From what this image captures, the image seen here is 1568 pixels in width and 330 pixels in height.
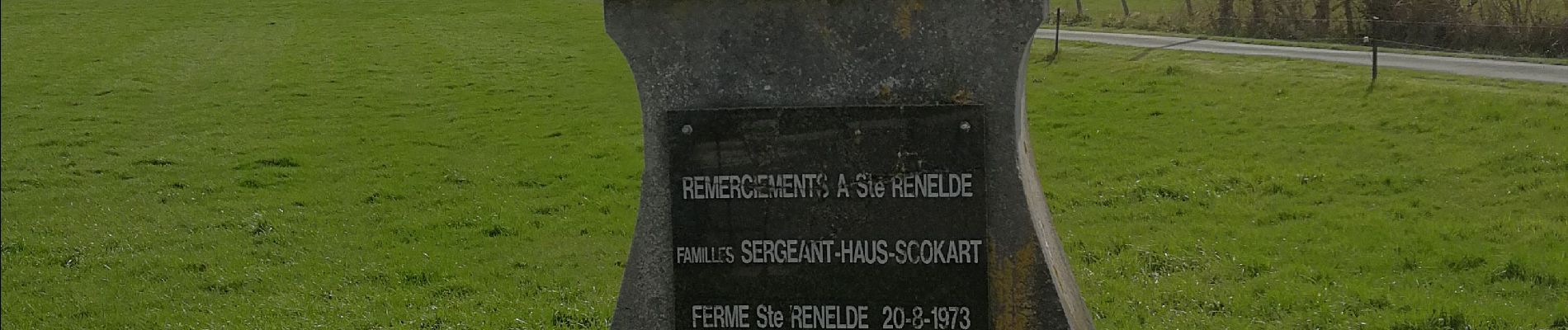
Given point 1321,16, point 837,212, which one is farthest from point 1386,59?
point 837,212

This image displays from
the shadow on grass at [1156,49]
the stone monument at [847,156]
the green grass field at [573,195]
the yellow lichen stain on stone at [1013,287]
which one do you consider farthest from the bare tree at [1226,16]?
the stone monument at [847,156]

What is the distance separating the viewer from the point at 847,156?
13.3ft

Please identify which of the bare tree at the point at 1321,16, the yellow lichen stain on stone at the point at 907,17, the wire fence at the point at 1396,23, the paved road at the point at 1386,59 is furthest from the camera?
the bare tree at the point at 1321,16

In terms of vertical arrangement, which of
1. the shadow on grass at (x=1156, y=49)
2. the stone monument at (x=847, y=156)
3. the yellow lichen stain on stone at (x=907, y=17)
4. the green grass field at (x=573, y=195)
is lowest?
the green grass field at (x=573, y=195)

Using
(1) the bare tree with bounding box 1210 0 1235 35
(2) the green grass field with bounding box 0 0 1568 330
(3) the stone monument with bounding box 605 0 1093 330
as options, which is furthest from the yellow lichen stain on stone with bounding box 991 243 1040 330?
(1) the bare tree with bounding box 1210 0 1235 35

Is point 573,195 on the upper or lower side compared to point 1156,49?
lower

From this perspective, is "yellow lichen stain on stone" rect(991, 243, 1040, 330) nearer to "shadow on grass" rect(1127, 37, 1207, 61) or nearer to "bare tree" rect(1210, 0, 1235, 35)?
"shadow on grass" rect(1127, 37, 1207, 61)

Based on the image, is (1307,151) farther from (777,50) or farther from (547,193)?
(777,50)

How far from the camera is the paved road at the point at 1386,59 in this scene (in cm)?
1880

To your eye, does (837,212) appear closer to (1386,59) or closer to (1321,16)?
(1386,59)

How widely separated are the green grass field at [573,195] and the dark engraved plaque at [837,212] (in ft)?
8.94

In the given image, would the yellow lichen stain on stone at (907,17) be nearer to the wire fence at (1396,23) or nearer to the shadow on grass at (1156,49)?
the wire fence at (1396,23)

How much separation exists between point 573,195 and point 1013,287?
7328mm

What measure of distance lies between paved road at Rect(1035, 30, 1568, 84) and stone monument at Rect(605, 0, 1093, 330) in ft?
53.7
